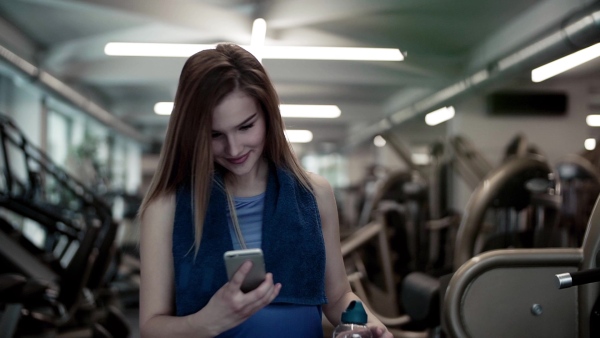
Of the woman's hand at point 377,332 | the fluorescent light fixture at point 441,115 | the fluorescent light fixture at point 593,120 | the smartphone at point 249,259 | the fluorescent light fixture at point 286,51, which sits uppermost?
the fluorescent light fixture at point 286,51

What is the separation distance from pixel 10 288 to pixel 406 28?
4605mm

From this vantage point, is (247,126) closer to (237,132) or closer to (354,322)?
(237,132)

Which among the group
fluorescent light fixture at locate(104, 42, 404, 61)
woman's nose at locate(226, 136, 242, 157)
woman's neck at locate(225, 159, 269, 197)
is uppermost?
fluorescent light fixture at locate(104, 42, 404, 61)

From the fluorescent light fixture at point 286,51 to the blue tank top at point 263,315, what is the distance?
4164 millimetres

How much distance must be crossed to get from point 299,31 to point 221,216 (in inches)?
186

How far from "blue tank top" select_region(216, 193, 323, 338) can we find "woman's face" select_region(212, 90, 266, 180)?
3.3 inches

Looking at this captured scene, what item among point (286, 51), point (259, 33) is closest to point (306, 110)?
point (286, 51)

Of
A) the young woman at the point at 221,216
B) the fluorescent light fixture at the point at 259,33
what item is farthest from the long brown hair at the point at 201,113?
the fluorescent light fixture at the point at 259,33

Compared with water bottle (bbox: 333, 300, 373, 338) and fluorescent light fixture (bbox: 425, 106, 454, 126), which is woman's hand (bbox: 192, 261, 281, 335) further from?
fluorescent light fixture (bbox: 425, 106, 454, 126)

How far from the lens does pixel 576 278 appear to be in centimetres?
128

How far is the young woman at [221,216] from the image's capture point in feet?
3.96

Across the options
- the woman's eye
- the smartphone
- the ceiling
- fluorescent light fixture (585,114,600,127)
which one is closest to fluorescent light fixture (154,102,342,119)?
the ceiling

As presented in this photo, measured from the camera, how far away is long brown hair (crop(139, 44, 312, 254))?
47.1 inches

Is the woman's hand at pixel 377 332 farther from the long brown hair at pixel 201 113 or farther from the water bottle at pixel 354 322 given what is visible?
the long brown hair at pixel 201 113
